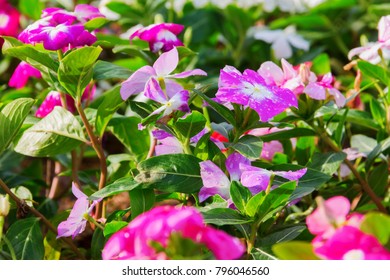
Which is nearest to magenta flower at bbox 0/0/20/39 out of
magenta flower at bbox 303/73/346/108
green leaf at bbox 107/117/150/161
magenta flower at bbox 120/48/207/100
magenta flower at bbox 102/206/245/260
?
green leaf at bbox 107/117/150/161

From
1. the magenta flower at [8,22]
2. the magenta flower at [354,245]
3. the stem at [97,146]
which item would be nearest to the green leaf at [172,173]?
the stem at [97,146]

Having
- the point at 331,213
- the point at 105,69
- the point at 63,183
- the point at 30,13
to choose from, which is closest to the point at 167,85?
the point at 105,69

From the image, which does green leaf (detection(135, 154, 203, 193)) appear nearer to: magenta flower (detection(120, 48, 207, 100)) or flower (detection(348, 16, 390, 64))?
magenta flower (detection(120, 48, 207, 100))

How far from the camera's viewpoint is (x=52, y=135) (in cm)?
123

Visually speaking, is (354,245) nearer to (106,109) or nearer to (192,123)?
(192,123)

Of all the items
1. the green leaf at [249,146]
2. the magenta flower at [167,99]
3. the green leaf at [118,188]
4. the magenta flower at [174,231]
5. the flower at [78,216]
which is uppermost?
the magenta flower at [174,231]

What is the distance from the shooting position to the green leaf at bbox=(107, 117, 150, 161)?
1.38 m

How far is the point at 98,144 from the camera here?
1211mm

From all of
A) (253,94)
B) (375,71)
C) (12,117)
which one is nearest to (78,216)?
(12,117)

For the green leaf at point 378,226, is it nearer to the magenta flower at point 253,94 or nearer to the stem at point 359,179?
the magenta flower at point 253,94

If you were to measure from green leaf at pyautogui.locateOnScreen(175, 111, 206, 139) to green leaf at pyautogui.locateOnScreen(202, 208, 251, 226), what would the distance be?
0.13m

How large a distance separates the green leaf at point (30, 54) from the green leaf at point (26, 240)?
0.25m

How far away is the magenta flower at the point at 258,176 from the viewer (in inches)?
39.9
